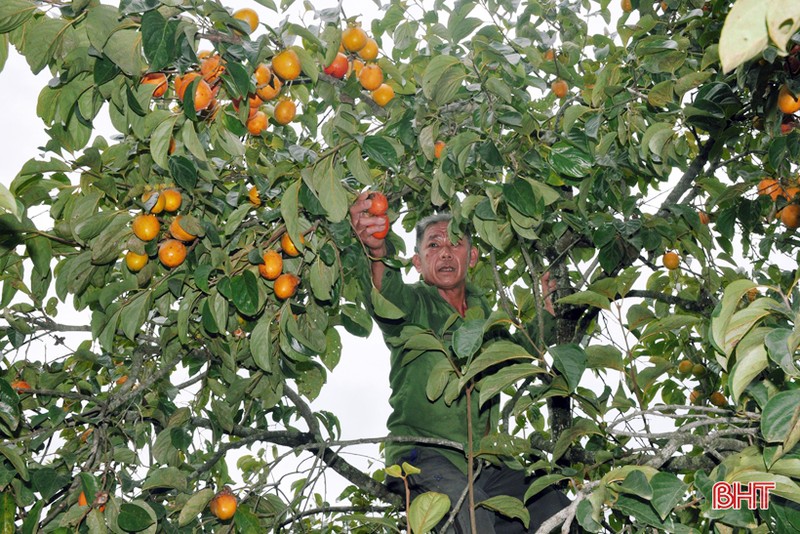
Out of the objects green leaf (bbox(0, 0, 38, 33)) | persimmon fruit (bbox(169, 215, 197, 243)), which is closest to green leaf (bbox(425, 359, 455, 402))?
persimmon fruit (bbox(169, 215, 197, 243))

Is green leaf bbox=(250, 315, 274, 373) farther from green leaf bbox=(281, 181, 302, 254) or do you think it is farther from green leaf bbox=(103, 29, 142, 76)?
green leaf bbox=(103, 29, 142, 76)

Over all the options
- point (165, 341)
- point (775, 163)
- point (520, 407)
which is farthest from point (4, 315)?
point (775, 163)

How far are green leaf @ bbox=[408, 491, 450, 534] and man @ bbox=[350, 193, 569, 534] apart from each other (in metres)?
0.96

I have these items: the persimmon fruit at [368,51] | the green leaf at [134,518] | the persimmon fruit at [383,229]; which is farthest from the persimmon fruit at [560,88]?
the green leaf at [134,518]

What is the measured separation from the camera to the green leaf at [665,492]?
4.95 feet

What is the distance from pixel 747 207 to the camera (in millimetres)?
2996

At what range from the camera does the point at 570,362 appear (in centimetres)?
179

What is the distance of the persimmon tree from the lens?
1645mm

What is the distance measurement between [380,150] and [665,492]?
1014 millimetres

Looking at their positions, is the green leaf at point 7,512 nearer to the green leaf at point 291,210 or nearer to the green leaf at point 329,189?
the green leaf at point 291,210

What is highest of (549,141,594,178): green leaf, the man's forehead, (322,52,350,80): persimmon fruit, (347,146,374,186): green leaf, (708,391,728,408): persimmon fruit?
the man's forehead

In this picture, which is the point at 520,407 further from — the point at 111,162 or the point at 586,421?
the point at 111,162

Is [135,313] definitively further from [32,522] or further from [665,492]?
[665,492]

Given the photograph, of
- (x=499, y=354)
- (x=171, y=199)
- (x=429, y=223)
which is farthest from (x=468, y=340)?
(x=429, y=223)
